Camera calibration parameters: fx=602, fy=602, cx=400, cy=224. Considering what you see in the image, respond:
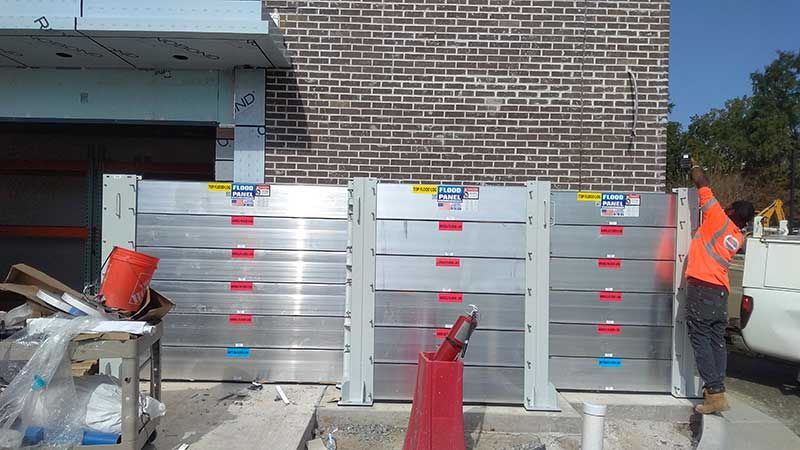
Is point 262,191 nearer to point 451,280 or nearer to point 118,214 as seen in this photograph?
point 118,214

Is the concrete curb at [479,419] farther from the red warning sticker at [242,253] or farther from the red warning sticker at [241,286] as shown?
the red warning sticker at [242,253]

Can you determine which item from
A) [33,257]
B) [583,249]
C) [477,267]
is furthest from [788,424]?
[33,257]

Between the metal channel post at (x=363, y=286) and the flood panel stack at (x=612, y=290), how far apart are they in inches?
62.3

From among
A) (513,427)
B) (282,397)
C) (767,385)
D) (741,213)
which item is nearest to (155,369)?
(282,397)

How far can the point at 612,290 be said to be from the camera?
5.26 m

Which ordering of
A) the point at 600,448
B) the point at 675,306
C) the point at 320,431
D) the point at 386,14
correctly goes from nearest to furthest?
the point at 600,448, the point at 320,431, the point at 675,306, the point at 386,14

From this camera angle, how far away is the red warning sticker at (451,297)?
5012 millimetres

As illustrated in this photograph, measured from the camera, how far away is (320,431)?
15.7ft

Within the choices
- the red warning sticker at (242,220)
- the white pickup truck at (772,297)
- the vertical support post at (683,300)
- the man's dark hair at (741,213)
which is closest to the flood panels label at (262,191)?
the red warning sticker at (242,220)

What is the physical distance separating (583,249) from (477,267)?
0.99 m

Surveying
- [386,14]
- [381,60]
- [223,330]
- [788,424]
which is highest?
[386,14]

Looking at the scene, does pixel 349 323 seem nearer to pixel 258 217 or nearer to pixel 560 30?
pixel 258 217

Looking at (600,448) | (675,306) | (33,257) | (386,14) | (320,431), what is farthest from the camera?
(33,257)

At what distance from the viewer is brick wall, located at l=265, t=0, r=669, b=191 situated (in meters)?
6.51
